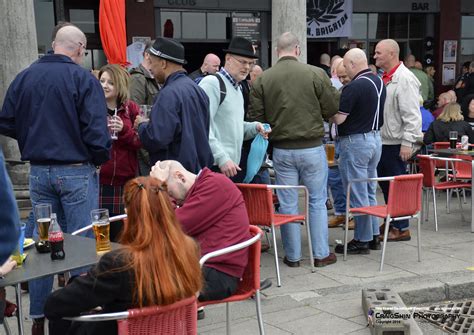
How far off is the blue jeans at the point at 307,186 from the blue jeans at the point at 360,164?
54 cm

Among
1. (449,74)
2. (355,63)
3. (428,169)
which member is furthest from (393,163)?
(449,74)

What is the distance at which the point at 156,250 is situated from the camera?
265 cm

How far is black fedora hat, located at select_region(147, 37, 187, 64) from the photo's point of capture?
14.8ft

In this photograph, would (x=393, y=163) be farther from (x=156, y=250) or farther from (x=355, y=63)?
(x=156, y=250)

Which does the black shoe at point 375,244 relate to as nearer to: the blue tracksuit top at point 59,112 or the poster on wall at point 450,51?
the blue tracksuit top at point 59,112

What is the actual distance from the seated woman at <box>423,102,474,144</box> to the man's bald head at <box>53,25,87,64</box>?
579 centimetres

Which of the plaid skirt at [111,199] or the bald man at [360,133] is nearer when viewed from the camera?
the plaid skirt at [111,199]

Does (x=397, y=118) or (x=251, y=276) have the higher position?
(x=397, y=118)

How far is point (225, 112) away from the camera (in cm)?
525

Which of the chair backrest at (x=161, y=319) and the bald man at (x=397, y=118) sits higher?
the bald man at (x=397, y=118)

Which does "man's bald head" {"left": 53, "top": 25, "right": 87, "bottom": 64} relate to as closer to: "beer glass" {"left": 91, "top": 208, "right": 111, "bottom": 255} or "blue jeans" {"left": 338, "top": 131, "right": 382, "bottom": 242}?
"beer glass" {"left": 91, "top": 208, "right": 111, "bottom": 255}

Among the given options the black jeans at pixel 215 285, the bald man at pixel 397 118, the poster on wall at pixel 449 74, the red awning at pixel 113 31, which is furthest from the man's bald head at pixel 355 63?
the poster on wall at pixel 449 74

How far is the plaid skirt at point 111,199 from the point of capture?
→ 5254 millimetres

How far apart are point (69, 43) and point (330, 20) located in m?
10.5
